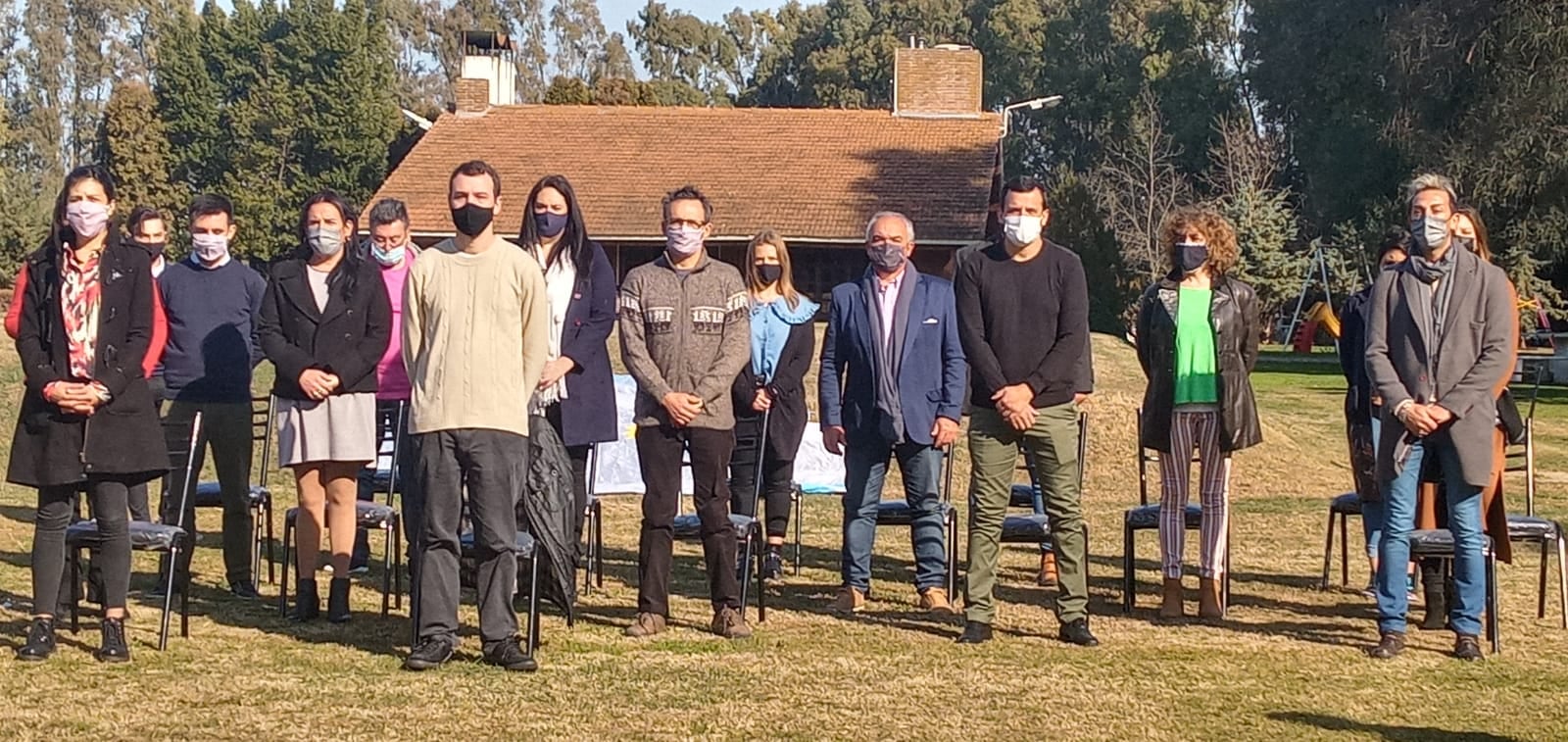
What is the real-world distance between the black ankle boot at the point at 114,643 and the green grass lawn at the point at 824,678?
0.07 metres

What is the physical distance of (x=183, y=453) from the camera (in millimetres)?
9180

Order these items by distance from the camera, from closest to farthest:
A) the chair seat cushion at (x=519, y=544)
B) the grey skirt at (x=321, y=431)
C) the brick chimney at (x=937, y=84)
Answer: the chair seat cushion at (x=519, y=544) → the grey skirt at (x=321, y=431) → the brick chimney at (x=937, y=84)

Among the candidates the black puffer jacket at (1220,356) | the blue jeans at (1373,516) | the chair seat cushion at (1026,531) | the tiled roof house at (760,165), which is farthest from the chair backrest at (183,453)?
the tiled roof house at (760,165)

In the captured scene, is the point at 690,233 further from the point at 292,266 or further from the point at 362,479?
the point at 362,479

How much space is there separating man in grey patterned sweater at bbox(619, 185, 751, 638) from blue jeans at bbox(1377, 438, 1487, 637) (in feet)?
9.10

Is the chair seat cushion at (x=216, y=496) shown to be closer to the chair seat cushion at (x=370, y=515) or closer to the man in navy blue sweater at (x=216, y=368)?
the man in navy blue sweater at (x=216, y=368)

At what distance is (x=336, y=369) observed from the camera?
336 inches

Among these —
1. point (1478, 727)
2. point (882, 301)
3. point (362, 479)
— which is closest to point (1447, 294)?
point (1478, 727)

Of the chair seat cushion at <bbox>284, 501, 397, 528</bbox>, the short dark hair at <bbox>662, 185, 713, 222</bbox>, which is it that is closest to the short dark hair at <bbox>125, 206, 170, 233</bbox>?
the chair seat cushion at <bbox>284, 501, 397, 528</bbox>

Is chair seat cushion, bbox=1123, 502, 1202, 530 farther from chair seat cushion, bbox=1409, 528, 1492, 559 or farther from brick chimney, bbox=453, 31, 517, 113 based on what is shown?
brick chimney, bbox=453, 31, 517, 113

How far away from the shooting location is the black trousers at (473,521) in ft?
24.2

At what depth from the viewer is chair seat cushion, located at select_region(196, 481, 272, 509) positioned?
9.62m

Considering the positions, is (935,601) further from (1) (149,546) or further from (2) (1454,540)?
(1) (149,546)

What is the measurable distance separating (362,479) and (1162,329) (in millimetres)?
4587
